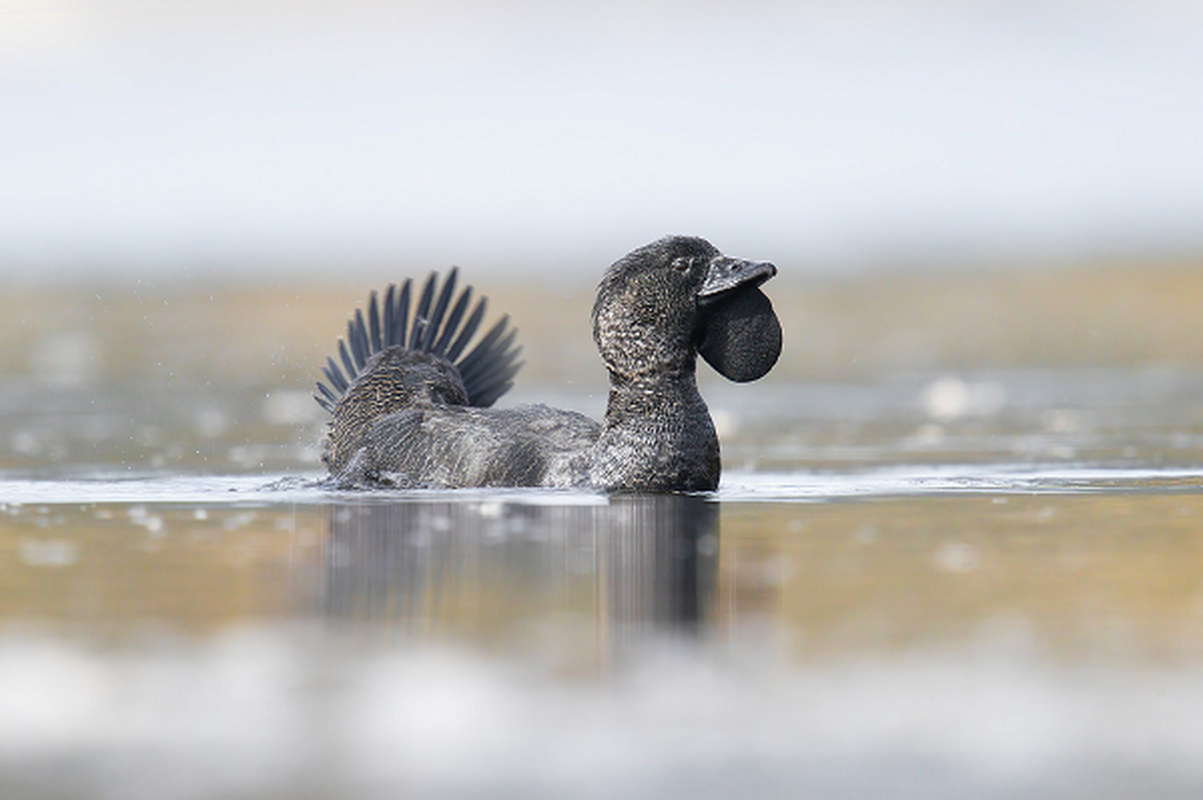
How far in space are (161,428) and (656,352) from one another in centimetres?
738

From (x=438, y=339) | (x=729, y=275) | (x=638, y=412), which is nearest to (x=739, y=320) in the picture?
(x=729, y=275)

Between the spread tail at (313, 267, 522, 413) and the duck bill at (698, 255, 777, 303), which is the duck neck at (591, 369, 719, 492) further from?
the spread tail at (313, 267, 522, 413)

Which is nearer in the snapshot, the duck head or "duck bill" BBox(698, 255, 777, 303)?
"duck bill" BBox(698, 255, 777, 303)

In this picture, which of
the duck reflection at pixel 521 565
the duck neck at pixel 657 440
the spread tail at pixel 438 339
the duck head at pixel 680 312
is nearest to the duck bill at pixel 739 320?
the duck head at pixel 680 312

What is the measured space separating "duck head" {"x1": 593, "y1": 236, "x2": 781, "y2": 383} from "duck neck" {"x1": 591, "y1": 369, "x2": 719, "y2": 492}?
0.33 feet

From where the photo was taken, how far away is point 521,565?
6.65 metres

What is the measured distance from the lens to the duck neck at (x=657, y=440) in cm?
888

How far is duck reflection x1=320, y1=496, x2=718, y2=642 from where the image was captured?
5.61m

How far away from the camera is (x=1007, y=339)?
1045 inches

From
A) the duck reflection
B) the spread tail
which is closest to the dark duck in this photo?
the duck reflection

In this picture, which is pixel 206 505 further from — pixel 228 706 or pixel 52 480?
pixel 228 706

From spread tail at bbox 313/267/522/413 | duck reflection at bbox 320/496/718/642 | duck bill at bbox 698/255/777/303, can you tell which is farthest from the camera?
spread tail at bbox 313/267/522/413

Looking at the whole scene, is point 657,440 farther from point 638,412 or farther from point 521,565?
point 521,565

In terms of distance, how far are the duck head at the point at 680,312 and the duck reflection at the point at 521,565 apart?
2.49 feet
